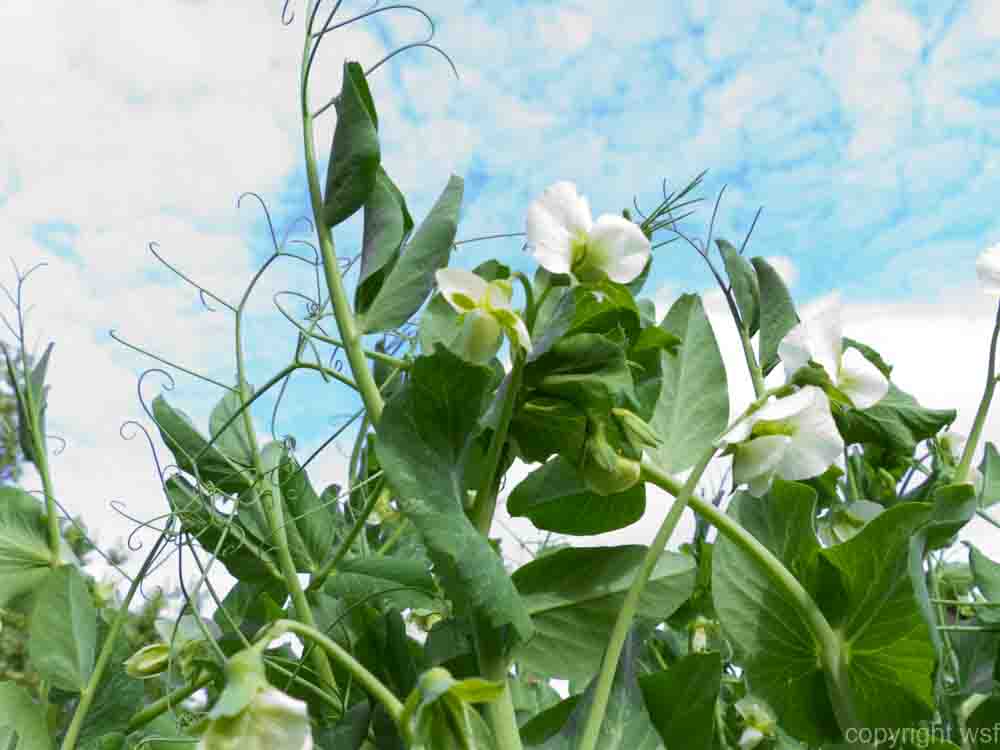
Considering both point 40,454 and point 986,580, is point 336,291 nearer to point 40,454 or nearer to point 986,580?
point 40,454

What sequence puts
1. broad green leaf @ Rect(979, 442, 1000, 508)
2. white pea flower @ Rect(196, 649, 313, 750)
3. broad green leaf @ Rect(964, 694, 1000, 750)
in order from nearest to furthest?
white pea flower @ Rect(196, 649, 313, 750)
broad green leaf @ Rect(964, 694, 1000, 750)
broad green leaf @ Rect(979, 442, 1000, 508)

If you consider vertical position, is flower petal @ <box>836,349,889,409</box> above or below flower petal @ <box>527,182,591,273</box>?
below

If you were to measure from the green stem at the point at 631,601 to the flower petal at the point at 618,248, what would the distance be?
0.11 meters

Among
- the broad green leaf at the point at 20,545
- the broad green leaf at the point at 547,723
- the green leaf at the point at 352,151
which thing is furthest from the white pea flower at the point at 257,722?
the broad green leaf at the point at 20,545

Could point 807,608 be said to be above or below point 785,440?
below

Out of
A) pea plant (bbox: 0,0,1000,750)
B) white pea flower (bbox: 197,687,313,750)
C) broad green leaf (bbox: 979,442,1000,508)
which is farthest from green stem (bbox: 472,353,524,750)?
broad green leaf (bbox: 979,442,1000,508)

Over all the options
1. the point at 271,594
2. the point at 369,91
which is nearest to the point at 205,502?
the point at 271,594

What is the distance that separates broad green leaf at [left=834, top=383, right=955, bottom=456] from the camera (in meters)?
0.67

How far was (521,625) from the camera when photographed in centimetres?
43

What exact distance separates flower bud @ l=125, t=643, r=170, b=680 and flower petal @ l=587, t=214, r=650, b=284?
0.39 metres

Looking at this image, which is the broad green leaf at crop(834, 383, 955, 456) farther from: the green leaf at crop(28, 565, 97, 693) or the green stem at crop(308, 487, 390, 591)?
the green leaf at crop(28, 565, 97, 693)

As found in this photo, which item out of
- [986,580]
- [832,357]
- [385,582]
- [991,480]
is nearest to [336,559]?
[385,582]

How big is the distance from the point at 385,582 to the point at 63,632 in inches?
9.0

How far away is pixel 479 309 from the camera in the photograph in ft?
1.52
